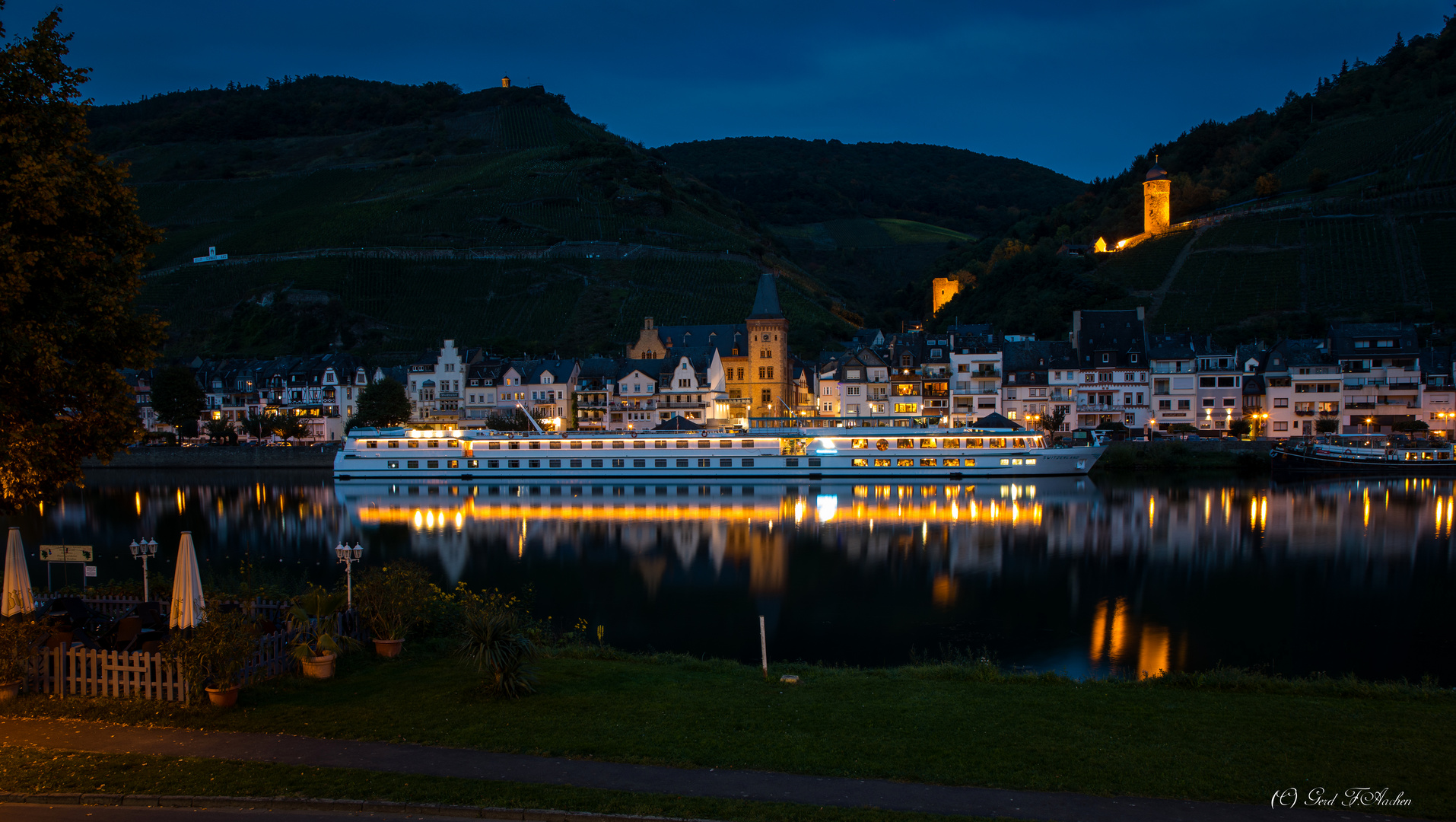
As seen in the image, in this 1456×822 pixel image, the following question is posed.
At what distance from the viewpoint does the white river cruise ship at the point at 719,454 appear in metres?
56.4

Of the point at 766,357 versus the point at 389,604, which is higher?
the point at 766,357

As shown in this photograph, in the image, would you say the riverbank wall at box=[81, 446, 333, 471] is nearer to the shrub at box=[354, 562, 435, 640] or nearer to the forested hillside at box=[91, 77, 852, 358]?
the forested hillside at box=[91, 77, 852, 358]

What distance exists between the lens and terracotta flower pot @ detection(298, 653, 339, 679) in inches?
495

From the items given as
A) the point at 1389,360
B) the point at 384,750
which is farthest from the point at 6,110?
the point at 1389,360

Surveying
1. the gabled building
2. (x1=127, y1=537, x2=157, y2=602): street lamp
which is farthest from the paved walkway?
the gabled building

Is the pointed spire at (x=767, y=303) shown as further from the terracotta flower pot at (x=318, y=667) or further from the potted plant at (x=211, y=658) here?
the potted plant at (x=211, y=658)

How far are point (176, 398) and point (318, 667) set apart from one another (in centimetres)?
7265

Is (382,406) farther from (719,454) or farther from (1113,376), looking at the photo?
(1113,376)

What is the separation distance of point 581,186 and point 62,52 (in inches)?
5230

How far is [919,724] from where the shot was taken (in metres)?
10.9

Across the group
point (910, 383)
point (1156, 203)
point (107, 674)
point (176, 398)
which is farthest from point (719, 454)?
point (1156, 203)

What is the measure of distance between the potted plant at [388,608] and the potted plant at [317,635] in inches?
15.2

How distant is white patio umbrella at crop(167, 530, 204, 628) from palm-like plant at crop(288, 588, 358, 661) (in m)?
1.39

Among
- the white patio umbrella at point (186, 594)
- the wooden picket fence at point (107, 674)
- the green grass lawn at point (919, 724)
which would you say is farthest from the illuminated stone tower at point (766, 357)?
the wooden picket fence at point (107, 674)
